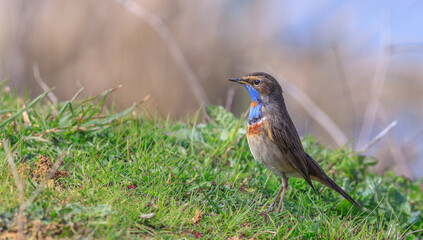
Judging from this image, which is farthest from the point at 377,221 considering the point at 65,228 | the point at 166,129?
the point at 65,228

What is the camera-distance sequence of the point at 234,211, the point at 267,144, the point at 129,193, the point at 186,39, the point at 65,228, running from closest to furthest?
1. the point at 65,228
2. the point at 129,193
3. the point at 234,211
4. the point at 267,144
5. the point at 186,39

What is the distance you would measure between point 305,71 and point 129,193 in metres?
9.50

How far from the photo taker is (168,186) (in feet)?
14.3

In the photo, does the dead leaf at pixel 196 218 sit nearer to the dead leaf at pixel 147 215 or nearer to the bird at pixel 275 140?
the dead leaf at pixel 147 215

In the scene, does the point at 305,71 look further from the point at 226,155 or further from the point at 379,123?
the point at 226,155

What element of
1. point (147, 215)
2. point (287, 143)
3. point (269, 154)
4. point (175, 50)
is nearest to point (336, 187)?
point (287, 143)

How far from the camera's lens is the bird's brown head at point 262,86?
16.6ft

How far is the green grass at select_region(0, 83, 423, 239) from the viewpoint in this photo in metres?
3.54

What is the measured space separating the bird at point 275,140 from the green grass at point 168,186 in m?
0.24

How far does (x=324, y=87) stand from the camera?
42.3 feet

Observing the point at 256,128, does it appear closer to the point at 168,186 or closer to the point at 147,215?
the point at 168,186

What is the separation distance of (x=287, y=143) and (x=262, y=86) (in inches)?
25.6

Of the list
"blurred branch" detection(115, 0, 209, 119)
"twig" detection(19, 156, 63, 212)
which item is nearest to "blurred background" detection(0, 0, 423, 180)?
"blurred branch" detection(115, 0, 209, 119)

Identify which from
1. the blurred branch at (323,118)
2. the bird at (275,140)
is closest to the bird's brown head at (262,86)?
→ the bird at (275,140)
